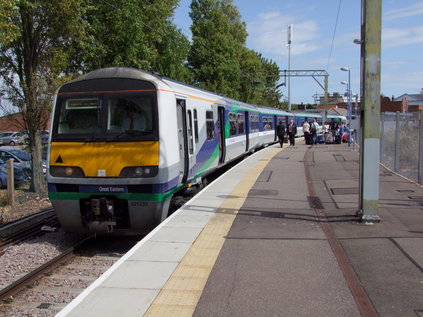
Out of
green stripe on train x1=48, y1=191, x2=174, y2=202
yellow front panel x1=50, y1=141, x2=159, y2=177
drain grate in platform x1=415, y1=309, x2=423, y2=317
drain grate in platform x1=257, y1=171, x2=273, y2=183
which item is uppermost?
yellow front panel x1=50, y1=141, x2=159, y2=177

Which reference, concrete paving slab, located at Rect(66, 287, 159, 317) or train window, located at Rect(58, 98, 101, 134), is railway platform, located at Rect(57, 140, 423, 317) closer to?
concrete paving slab, located at Rect(66, 287, 159, 317)

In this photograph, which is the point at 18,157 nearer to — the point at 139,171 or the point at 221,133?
the point at 221,133

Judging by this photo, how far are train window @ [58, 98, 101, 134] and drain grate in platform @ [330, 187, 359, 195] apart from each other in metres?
5.74

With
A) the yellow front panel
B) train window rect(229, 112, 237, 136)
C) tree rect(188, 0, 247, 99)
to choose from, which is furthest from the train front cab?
tree rect(188, 0, 247, 99)

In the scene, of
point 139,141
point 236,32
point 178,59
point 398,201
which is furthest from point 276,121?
point 139,141

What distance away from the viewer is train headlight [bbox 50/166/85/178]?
7.65m

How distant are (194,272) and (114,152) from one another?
3.14 metres

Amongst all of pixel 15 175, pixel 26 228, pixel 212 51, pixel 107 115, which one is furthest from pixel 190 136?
pixel 212 51

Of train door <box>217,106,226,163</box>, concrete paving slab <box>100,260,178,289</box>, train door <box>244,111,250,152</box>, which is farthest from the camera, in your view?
train door <box>244,111,250,152</box>

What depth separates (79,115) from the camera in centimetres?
802

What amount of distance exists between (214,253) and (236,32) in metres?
41.9

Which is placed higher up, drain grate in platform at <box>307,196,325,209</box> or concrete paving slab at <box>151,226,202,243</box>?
concrete paving slab at <box>151,226,202,243</box>

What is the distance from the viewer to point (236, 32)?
4512cm

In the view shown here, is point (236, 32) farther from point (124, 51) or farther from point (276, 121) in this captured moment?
point (124, 51)
